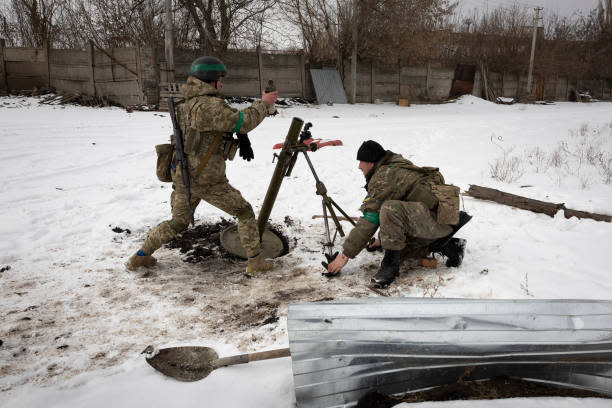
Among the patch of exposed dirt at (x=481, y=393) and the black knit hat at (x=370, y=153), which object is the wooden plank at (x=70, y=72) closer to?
Result: the black knit hat at (x=370, y=153)

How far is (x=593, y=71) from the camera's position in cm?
2856

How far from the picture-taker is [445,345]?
6.44 feet

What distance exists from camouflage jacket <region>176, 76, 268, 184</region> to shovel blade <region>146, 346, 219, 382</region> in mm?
1561

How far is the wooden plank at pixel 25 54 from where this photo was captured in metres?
15.0

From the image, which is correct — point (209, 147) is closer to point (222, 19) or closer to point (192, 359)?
point (192, 359)

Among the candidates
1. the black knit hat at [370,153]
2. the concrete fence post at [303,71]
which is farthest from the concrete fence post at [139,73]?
the black knit hat at [370,153]

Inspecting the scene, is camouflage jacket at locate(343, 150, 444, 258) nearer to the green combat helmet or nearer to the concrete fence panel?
the green combat helmet

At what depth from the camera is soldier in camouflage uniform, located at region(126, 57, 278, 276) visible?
3.44 metres

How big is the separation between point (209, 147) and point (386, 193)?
1.61 metres

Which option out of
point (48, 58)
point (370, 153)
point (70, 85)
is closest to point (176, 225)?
point (370, 153)

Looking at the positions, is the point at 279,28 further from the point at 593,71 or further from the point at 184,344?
the point at 593,71

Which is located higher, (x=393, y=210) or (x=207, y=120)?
(x=207, y=120)

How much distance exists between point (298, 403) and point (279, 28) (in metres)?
18.6

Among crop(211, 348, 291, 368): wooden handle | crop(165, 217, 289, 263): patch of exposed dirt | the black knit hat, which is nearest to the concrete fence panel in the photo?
crop(165, 217, 289, 263): patch of exposed dirt
